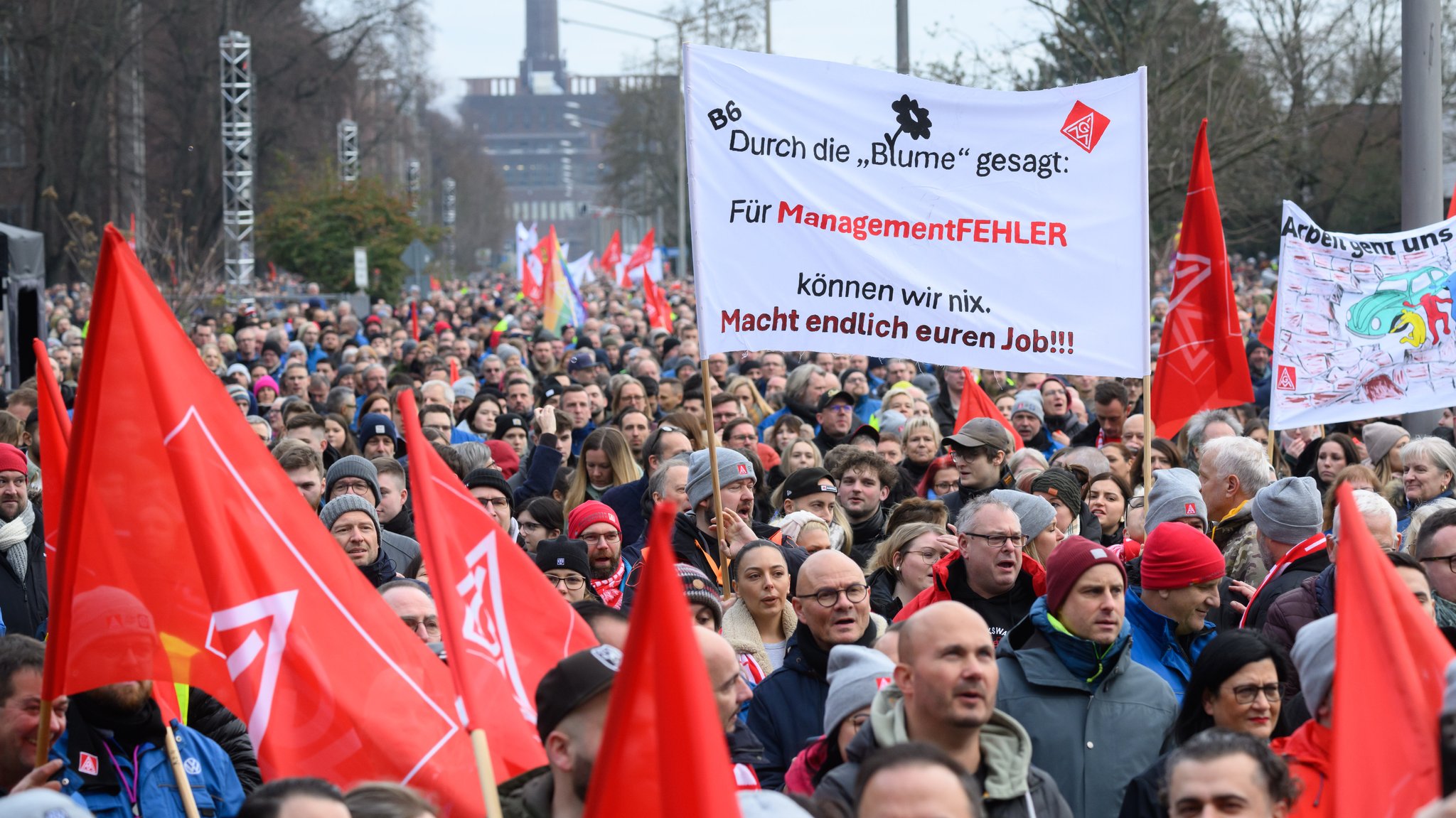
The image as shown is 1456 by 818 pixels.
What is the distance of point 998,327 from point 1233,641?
2808 millimetres

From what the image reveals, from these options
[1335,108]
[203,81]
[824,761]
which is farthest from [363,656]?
[203,81]

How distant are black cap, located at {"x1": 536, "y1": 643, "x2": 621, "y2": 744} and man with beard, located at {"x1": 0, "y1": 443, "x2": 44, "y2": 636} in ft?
13.4

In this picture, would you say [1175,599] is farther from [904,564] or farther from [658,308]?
[658,308]

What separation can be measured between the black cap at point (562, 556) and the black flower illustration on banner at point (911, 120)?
2.15 meters

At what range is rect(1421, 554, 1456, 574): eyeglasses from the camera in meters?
5.71

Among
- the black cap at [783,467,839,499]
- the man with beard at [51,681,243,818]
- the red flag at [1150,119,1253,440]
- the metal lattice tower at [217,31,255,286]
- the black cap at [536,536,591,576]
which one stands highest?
the metal lattice tower at [217,31,255,286]

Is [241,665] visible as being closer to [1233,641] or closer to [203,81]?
[1233,641]

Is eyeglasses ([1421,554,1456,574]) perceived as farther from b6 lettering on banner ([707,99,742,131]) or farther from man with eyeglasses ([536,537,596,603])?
b6 lettering on banner ([707,99,742,131])

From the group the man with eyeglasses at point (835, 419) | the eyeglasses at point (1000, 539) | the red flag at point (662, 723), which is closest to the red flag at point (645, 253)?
the man with eyeglasses at point (835, 419)

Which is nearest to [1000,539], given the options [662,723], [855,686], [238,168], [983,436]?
[855,686]

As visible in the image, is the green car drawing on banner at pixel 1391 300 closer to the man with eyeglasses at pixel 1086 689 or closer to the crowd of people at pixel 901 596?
the crowd of people at pixel 901 596

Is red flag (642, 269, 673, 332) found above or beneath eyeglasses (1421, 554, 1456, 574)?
above

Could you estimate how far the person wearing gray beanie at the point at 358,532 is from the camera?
6785 millimetres

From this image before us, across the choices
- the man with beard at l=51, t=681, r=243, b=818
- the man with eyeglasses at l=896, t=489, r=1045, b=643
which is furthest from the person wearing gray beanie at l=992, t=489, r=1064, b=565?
the man with beard at l=51, t=681, r=243, b=818
